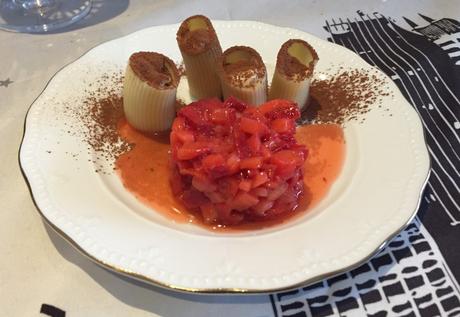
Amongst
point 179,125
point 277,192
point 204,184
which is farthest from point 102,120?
point 277,192

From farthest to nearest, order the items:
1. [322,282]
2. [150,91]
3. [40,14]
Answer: [40,14] < [150,91] < [322,282]

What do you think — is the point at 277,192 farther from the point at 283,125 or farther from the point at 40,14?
the point at 40,14

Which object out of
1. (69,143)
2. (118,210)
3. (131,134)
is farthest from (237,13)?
(118,210)

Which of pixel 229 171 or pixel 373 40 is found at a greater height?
pixel 229 171

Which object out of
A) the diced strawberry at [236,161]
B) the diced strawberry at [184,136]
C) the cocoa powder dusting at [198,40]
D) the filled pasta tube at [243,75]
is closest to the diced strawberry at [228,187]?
the diced strawberry at [236,161]

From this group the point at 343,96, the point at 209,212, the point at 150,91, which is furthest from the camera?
the point at 343,96

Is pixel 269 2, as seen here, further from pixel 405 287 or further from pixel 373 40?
pixel 405 287

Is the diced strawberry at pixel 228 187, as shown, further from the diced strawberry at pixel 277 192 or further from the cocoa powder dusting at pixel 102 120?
the cocoa powder dusting at pixel 102 120

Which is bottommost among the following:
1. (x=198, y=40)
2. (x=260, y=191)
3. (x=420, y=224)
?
(x=420, y=224)
